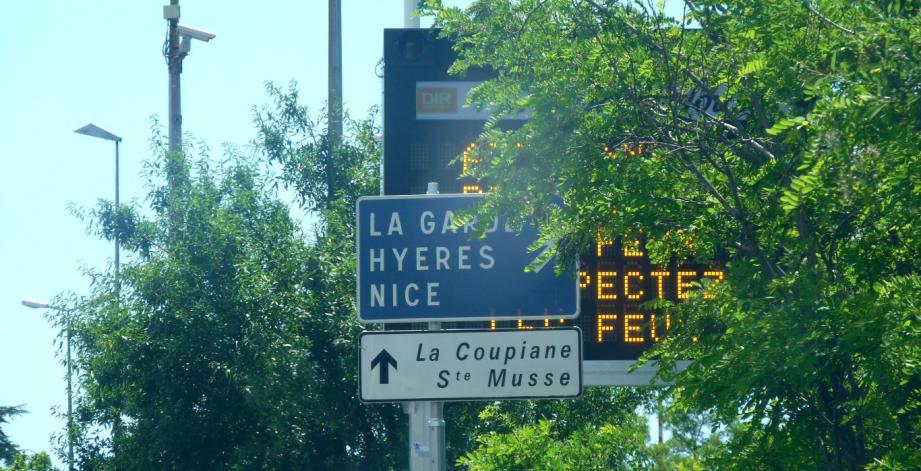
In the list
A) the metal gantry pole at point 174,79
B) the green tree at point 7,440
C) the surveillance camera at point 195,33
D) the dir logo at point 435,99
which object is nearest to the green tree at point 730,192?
the dir logo at point 435,99

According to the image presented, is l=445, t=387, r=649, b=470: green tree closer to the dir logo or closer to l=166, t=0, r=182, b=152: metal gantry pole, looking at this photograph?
the dir logo

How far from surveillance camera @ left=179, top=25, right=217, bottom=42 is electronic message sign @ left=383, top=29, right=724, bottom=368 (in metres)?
14.1

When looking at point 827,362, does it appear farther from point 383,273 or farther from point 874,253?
point 383,273

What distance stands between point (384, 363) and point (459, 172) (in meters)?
3.77

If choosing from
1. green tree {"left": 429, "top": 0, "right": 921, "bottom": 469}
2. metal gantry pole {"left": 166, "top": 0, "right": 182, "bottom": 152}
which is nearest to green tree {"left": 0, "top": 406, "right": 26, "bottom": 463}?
metal gantry pole {"left": 166, "top": 0, "right": 182, "bottom": 152}

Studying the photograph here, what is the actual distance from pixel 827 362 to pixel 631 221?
159 centimetres

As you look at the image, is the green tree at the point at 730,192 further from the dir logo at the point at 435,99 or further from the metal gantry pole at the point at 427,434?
the dir logo at the point at 435,99

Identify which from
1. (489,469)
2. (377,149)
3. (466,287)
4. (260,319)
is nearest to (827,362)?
(466,287)

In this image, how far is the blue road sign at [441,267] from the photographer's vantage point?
359 inches

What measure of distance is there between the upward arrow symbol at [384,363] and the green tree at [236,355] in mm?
8162

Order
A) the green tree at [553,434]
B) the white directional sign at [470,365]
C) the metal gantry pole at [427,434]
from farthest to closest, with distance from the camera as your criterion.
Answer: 1. the green tree at [553,434]
2. the metal gantry pole at [427,434]
3. the white directional sign at [470,365]

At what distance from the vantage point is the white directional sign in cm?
868

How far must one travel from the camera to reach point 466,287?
9.15m

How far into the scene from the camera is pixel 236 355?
57.9ft
